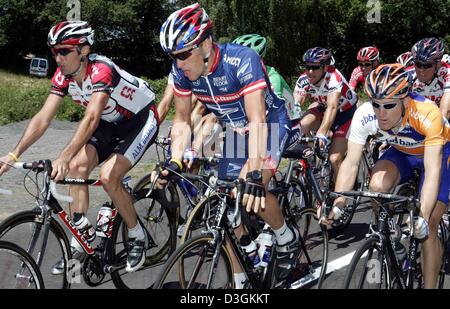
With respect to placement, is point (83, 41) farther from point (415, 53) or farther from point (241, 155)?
point (415, 53)

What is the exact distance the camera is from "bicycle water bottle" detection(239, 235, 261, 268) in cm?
450

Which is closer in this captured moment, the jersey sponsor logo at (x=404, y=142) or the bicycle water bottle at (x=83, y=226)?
the jersey sponsor logo at (x=404, y=142)

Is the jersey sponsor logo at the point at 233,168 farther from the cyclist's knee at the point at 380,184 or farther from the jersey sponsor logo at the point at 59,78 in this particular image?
the jersey sponsor logo at the point at 59,78

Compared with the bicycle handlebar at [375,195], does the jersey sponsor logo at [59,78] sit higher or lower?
higher

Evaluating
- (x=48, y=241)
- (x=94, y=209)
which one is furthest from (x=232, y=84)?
(x=94, y=209)

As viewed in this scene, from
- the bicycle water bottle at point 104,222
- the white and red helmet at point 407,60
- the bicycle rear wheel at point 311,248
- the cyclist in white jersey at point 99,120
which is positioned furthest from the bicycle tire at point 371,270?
the white and red helmet at point 407,60

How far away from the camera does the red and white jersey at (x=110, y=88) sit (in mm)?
4910

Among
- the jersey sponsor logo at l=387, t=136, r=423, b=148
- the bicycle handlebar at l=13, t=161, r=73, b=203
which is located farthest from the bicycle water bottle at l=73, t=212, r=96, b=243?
the jersey sponsor logo at l=387, t=136, r=423, b=148

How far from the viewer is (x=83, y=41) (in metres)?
4.89

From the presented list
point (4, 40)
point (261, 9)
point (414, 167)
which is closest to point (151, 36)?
point (4, 40)

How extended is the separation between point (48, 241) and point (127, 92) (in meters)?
1.53

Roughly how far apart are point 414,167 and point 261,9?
30417 millimetres

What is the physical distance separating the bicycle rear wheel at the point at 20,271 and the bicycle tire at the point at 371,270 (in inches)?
78.2

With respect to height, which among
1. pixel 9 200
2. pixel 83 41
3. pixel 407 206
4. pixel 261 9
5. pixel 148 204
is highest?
pixel 261 9
